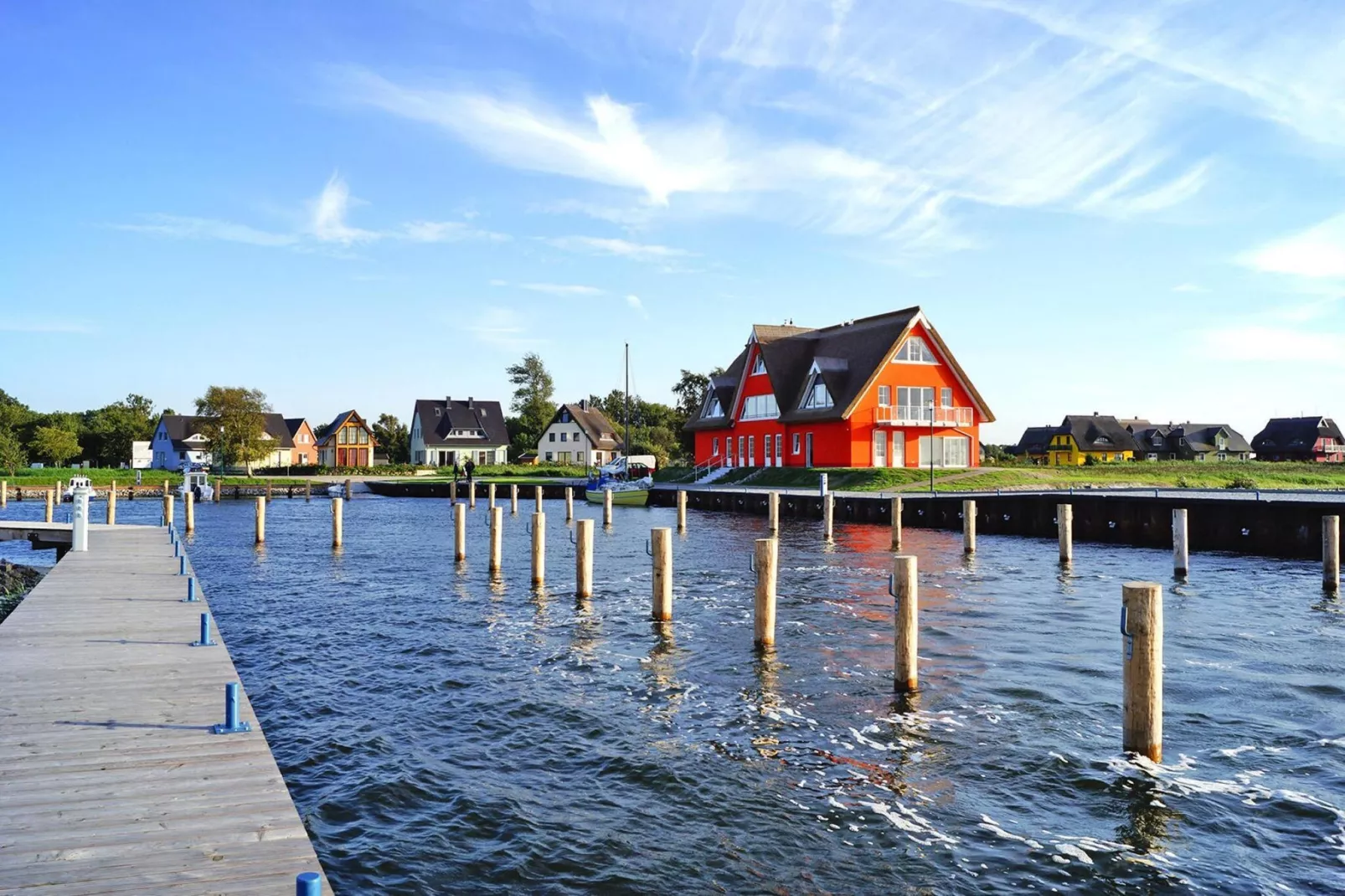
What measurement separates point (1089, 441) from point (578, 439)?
63.2 metres

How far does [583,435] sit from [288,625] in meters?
86.1

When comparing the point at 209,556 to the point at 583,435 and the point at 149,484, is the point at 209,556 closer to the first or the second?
the point at 149,484

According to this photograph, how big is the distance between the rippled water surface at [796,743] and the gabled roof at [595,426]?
81.0m

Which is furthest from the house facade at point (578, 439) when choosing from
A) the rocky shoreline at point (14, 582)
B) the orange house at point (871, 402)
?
the rocky shoreline at point (14, 582)

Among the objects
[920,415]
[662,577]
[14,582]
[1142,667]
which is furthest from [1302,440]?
[14,582]

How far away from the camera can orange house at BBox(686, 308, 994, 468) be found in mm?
55594

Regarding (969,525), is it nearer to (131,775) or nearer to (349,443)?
(131,775)

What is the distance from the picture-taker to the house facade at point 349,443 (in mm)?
106125

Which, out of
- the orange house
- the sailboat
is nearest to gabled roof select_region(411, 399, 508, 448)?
the sailboat

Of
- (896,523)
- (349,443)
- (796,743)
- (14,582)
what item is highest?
(349,443)

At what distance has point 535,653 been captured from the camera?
15633mm

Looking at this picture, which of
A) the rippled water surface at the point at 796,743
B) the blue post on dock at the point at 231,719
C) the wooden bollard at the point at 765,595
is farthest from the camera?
the wooden bollard at the point at 765,595

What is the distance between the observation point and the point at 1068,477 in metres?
55.3

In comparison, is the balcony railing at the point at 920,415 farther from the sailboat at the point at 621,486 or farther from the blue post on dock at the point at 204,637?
the blue post on dock at the point at 204,637
